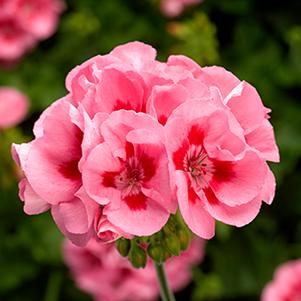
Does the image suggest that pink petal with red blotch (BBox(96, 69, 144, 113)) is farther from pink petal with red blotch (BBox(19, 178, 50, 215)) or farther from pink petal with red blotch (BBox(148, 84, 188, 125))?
pink petal with red blotch (BBox(19, 178, 50, 215))

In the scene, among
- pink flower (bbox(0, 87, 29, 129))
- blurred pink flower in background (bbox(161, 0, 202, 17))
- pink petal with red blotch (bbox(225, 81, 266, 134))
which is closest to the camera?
pink petal with red blotch (bbox(225, 81, 266, 134))

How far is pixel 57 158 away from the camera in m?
1.25

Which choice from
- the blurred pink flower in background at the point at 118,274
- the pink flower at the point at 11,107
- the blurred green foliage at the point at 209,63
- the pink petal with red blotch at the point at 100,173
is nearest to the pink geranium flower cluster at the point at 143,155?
the pink petal with red blotch at the point at 100,173

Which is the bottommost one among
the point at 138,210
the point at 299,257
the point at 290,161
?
the point at 299,257

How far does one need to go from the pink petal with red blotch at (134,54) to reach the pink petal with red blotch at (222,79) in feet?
0.29

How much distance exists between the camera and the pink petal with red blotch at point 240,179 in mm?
1246

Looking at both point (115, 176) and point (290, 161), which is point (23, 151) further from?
point (290, 161)

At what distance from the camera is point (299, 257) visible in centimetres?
286

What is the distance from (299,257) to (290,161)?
0.99 ft

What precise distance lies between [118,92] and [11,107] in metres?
1.93

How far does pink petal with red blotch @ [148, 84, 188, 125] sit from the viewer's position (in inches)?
48.0

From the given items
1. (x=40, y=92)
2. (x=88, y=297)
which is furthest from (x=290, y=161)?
(x=40, y=92)

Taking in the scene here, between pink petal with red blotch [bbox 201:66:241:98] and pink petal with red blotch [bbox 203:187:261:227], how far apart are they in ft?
0.52

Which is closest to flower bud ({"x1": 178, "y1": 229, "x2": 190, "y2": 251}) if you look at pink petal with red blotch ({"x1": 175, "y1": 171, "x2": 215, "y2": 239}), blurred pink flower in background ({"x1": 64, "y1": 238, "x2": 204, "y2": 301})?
pink petal with red blotch ({"x1": 175, "y1": 171, "x2": 215, "y2": 239})
